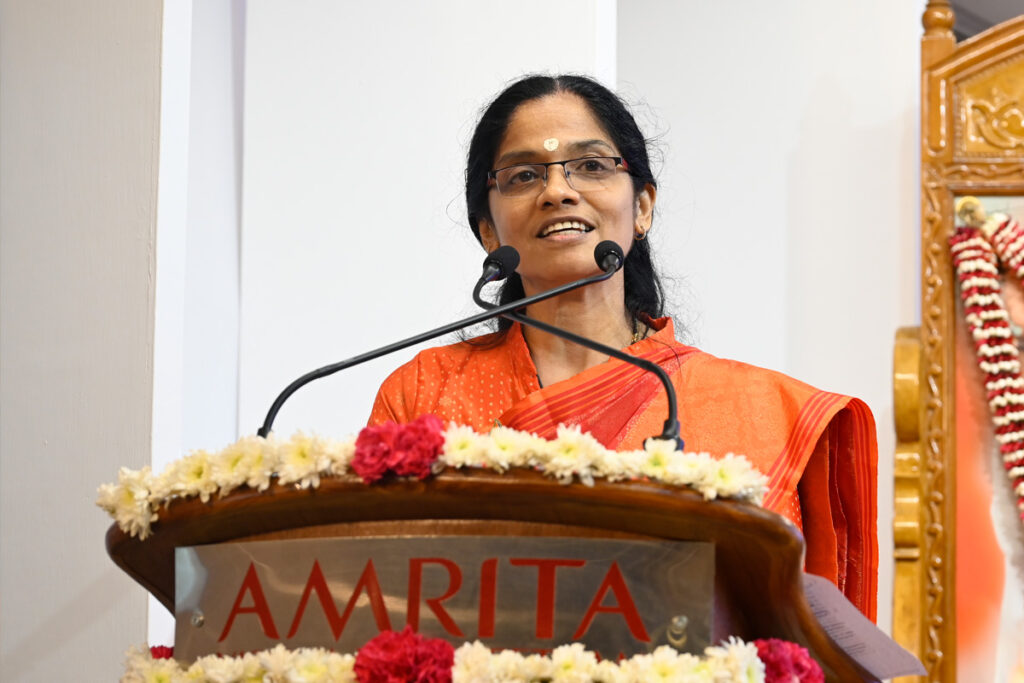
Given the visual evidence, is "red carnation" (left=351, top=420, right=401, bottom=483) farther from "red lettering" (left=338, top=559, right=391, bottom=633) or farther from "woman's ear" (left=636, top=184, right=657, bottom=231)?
"woman's ear" (left=636, top=184, right=657, bottom=231)

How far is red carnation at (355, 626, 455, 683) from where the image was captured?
40.8 inches

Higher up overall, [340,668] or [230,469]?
[230,469]

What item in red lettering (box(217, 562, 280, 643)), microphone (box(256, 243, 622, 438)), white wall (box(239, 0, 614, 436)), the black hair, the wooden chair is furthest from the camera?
the wooden chair

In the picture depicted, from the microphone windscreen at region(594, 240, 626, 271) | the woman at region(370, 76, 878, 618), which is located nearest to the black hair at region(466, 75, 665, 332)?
the woman at region(370, 76, 878, 618)

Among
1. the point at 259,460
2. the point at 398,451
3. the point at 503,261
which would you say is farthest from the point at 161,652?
the point at 503,261

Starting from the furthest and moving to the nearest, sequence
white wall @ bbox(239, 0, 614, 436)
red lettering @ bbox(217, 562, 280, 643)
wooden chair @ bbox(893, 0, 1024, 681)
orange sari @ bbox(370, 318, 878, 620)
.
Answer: wooden chair @ bbox(893, 0, 1024, 681)
white wall @ bbox(239, 0, 614, 436)
orange sari @ bbox(370, 318, 878, 620)
red lettering @ bbox(217, 562, 280, 643)

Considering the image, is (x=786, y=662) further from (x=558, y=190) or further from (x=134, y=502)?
(x=558, y=190)

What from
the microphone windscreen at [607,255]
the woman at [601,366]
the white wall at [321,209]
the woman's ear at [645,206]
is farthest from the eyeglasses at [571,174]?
the white wall at [321,209]

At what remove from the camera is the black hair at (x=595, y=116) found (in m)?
2.18

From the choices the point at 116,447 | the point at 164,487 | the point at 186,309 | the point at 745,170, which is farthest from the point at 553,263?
the point at 745,170

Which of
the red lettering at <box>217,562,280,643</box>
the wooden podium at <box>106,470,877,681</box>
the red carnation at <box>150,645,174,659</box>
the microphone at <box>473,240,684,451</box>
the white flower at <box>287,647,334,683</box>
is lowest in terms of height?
the red carnation at <box>150,645,174,659</box>

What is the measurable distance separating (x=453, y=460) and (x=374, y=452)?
0.07 metres

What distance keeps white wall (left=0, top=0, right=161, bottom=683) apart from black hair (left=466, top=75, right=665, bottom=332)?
783 mm

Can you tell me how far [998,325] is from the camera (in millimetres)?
3057
